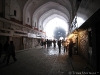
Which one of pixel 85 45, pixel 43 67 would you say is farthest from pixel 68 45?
pixel 43 67

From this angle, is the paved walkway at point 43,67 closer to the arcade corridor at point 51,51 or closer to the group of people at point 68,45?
the arcade corridor at point 51,51

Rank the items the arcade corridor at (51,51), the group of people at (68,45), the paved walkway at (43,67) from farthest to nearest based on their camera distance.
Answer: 1. the group of people at (68,45)
2. the paved walkway at (43,67)
3. the arcade corridor at (51,51)

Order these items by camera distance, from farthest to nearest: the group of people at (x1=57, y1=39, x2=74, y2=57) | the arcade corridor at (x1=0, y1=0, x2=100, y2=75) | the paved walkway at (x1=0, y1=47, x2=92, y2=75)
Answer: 1. the group of people at (x1=57, y1=39, x2=74, y2=57)
2. the paved walkway at (x1=0, y1=47, x2=92, y2=75)
3. the arcade corridor at (x1=0, y1=0, x2=100, y2=75)

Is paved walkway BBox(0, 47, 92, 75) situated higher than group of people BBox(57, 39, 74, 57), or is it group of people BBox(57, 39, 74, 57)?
group of people BBox(57, 39, 74, 57)

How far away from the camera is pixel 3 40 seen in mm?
13914

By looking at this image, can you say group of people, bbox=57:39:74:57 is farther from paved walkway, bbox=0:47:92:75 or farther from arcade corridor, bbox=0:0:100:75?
paved walkway, bbox=0:47:92:75

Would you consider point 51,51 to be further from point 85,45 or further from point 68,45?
point 85,45

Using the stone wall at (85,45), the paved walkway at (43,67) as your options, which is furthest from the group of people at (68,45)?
the paved walkway at (43,67)

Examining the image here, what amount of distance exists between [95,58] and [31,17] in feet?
71.0

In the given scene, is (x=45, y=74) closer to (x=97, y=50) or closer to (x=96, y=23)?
(x=97, y=50)

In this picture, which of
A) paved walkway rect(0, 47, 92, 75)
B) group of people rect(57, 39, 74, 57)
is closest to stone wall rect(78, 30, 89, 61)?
paved walkway rect(0, 47, 92, 75)

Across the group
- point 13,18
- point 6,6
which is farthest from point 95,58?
point 13,18

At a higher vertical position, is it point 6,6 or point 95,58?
point 6,6

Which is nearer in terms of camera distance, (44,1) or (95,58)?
(95,58)
